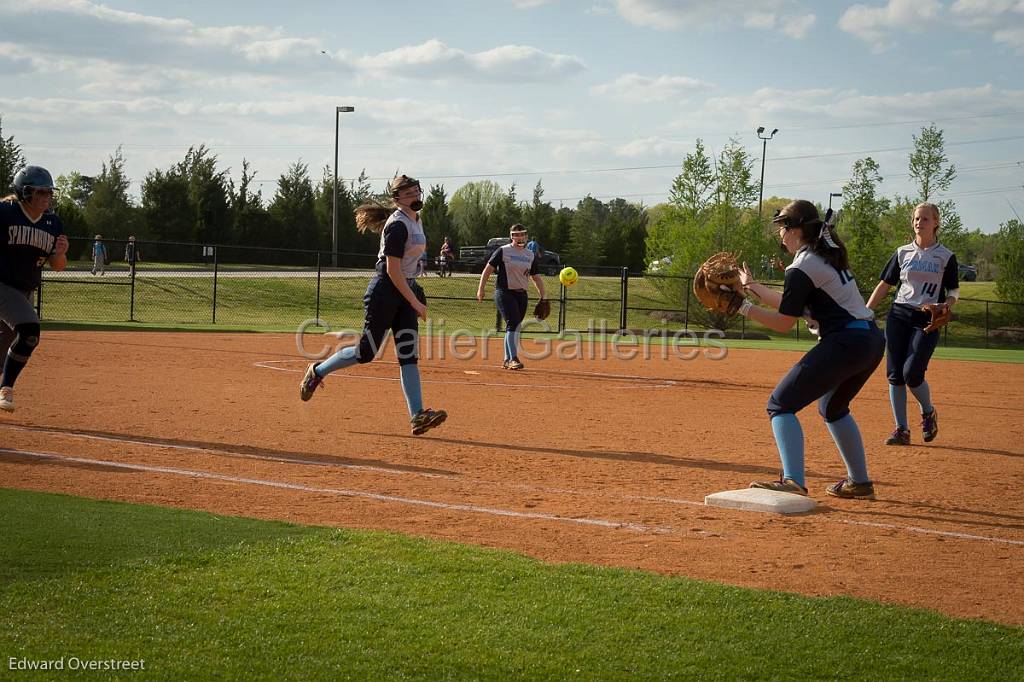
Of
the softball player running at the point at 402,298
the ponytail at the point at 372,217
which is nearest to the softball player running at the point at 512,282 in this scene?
the ponytail at the point at 372,217

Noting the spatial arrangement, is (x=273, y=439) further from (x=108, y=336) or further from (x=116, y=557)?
(x=108, y=336)

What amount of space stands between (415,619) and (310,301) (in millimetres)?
35741

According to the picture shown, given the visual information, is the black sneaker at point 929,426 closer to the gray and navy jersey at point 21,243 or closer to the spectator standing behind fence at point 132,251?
the gray and navy jersey at point 21,243

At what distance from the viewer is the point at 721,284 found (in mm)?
6691

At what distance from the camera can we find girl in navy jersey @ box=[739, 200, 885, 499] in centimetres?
651

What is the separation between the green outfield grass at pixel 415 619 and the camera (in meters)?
3.85

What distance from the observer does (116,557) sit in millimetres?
4965

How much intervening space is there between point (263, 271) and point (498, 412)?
33.2 metres

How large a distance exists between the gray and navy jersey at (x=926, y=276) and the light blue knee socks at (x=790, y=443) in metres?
3.30

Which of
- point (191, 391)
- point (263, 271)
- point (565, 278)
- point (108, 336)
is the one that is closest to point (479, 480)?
point (191, 391)

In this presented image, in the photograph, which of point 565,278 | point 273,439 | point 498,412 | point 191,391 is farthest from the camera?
point 565,278

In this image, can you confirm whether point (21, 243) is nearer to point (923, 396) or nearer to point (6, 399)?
point (6, 399)

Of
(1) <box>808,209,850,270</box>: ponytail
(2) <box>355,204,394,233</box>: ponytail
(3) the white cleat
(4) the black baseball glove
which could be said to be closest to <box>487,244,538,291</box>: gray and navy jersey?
(4) the black baseball glove

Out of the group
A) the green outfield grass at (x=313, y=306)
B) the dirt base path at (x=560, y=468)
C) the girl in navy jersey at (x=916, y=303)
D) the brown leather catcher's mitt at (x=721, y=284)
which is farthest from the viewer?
the green outfield grass at (x=313, y=306)
